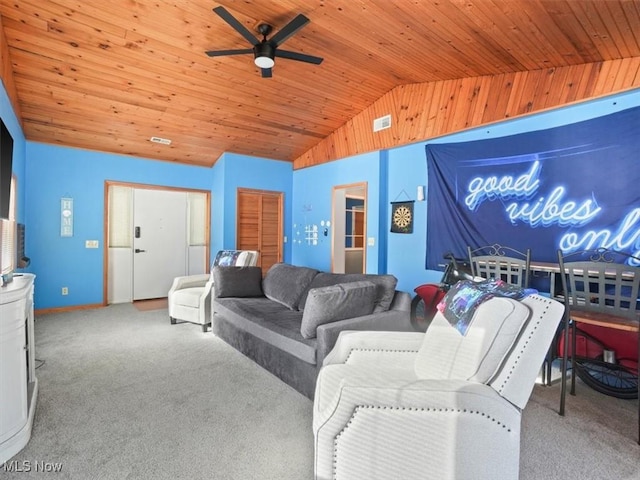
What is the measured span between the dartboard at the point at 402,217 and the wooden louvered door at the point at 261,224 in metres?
2.55

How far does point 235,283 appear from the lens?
3951 mm

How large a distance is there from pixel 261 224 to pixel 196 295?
2461 millimetres

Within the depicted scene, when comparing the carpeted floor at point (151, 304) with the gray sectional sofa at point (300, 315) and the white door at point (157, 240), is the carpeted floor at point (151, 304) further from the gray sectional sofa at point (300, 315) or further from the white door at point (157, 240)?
the gray sectional sofa at point (300, 315)

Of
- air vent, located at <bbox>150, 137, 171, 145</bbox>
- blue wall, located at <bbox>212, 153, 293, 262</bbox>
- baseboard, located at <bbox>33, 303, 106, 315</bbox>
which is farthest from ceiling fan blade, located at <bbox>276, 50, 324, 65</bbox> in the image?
baseboard, located at <bbox>33, 303, 106, 315</bbox>

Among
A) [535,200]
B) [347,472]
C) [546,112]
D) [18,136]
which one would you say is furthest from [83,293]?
[546,112]

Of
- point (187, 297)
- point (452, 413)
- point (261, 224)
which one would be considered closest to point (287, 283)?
point (187, 297)

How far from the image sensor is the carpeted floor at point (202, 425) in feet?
5.73

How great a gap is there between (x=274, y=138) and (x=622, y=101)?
435 centimetres

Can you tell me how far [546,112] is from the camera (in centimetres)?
342

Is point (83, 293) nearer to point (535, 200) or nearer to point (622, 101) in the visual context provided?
point (535, 200)

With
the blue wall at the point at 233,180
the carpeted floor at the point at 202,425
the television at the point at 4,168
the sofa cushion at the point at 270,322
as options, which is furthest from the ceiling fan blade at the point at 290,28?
the blue wall at the point at 233,180

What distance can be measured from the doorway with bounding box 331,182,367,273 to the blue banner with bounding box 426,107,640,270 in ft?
4.44

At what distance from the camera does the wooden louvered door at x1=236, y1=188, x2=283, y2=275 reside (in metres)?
6.15

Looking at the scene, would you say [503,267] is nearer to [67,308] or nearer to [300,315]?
[300,315]
